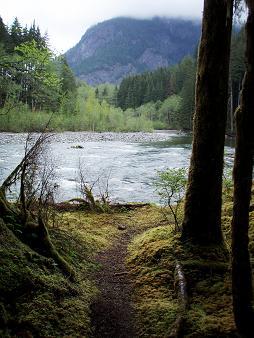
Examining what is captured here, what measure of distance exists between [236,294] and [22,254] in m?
3.07

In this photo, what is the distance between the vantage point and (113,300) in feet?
19.6

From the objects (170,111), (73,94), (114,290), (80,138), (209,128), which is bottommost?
(114,290)

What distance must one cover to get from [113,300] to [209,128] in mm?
3490

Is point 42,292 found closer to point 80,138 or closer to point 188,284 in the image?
point 188,284

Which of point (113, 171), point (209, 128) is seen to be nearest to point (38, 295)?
point (209, 128)

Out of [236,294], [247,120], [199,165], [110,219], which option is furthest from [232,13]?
[110,219]

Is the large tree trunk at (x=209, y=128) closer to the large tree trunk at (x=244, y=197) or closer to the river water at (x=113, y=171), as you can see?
the large tree trunk at (x=244, y=197)

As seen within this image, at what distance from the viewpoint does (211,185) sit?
706 centimetres

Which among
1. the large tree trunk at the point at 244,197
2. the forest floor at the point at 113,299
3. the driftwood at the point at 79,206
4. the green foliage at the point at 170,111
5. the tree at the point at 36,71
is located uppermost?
the green foliage at the point at 170,111

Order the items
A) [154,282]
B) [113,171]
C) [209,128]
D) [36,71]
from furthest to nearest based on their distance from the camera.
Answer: [113,171], [36,71], [209,128], [154,282]

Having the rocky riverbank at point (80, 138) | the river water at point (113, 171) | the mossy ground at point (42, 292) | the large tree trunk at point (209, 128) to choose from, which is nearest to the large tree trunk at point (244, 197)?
the mossy ground at point (42, 292)

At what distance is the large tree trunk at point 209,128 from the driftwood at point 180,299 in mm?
1067

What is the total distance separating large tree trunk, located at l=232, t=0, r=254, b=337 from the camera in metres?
3.86

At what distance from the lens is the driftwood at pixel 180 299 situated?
4.84m
